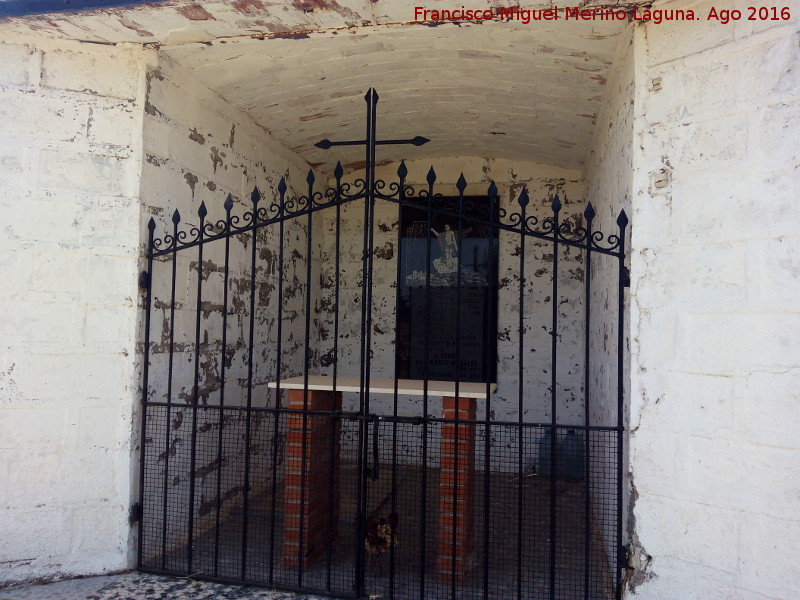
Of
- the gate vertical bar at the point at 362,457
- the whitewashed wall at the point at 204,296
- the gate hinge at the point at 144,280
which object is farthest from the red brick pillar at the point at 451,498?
the gate hinge at the point at 144,280

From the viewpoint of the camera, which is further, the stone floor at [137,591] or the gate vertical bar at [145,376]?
the gate vertical bar at [145,376]

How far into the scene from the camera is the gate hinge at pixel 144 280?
132 inches

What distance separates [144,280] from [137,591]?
64.7 inches

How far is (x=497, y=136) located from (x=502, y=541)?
3.30 m

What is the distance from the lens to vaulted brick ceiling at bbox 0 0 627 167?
302 centimetres

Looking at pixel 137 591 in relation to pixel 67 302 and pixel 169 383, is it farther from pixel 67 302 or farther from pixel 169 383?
pixel 67 302

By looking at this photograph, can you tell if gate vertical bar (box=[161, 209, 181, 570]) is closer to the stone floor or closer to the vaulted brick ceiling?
the stone floor

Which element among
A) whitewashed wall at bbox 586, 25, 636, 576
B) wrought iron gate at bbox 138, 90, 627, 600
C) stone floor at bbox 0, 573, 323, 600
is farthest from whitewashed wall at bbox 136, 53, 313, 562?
whitewashed wall at bbox 586, 25, 636, 576

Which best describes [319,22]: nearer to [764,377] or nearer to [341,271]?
[764,377]

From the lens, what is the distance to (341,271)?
6336 millimetres

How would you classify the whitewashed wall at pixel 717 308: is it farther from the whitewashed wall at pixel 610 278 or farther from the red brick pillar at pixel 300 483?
the red brick pillar at pixel 300 483

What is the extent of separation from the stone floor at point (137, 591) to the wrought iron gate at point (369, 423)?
0.27 feet

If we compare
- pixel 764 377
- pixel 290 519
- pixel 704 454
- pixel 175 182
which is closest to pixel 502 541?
pixel 290 519

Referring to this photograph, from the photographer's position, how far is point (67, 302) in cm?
322
